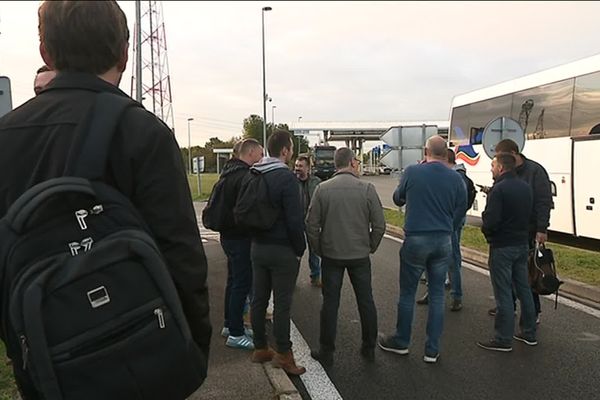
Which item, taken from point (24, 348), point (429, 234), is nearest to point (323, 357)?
point (429, 234)

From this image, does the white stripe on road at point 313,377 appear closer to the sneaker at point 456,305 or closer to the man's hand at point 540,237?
the sneaker at point 456,305

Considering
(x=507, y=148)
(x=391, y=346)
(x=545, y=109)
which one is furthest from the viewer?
(x=545, y=109)

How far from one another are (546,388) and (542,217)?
2.08 metres

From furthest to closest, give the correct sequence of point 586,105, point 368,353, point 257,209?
point 586,105, point 368,353, point 257,209

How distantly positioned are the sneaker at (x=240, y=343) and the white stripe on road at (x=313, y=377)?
453 millimetres

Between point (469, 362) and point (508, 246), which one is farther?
point (508, 246)

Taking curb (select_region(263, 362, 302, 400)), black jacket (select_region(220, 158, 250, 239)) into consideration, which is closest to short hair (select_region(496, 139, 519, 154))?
black jacket (select_region(220, 158, 250, 239))

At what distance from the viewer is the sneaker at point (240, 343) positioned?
5254 mm

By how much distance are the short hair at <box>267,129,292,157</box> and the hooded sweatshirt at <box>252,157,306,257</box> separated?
0.95 feet

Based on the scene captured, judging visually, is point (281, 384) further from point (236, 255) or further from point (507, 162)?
point (507, 162)

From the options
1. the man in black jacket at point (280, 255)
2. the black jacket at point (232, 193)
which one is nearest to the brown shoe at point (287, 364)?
the man in black jacket at point (280, 255)

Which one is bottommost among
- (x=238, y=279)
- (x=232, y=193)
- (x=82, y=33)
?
(x=238, y=279)

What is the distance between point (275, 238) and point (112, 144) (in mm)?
3190

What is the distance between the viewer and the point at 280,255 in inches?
184
